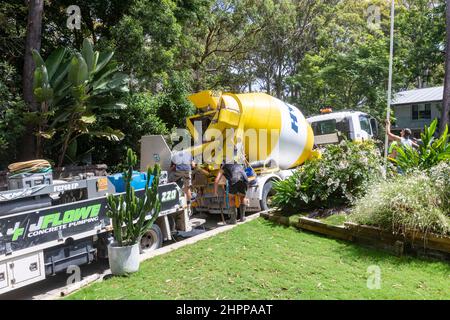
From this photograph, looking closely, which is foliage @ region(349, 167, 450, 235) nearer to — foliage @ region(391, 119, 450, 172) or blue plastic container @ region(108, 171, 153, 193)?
foliage @ region(391, 119, 450, 172)

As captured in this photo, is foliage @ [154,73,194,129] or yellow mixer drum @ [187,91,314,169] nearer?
yellow mixer drum @ [187,91,314,169]

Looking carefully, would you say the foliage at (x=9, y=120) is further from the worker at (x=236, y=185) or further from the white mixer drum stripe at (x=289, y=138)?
the white mixer drum stripe at (x=289, y=138)

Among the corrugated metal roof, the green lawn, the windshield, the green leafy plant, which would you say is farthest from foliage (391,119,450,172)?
the corrugated metal roof

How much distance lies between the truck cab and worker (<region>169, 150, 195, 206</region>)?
17.3 ft

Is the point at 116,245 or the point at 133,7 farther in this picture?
the point at 133,7

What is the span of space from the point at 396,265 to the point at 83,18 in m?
11.3

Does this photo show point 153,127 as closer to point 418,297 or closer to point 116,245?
point 116,245

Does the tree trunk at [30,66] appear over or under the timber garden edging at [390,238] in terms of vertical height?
over

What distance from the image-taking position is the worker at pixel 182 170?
356 inches

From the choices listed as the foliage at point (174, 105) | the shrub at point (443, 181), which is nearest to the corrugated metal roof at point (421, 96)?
the foliage at point (174, 105)

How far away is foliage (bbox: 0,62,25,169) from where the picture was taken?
8805mm

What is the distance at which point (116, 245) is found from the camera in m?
5.55

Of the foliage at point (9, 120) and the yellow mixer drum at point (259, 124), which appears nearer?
the foliage at point (9, 120)
